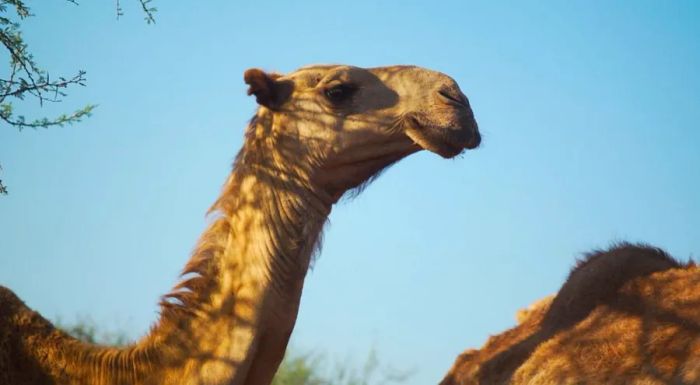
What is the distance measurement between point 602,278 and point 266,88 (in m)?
3.08

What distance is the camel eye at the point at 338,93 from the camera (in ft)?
22.4

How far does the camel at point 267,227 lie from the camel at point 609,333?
5.94 feet

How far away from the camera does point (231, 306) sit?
20.2 feet

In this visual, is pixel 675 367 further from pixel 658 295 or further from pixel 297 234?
pixel 297 234

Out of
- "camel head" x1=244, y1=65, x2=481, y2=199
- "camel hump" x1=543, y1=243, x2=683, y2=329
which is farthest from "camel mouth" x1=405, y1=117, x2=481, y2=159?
"camel hump" x1=543, y1=243, x2=683, y2=329

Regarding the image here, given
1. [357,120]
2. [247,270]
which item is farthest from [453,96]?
[247,270]

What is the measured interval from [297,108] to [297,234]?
89cm

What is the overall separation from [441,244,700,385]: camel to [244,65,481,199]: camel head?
1.80m

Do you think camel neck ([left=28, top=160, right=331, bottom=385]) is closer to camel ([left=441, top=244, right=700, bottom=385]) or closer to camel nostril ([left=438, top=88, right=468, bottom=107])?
camel nostril ([left=438, top=88, right=468, bottom=107])

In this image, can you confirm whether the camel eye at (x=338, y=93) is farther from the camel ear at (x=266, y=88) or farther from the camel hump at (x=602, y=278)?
the camel hump at (x=602, y=278)

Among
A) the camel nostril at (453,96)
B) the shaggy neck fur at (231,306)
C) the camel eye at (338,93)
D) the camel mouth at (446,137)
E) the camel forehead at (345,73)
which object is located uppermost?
the camel forehead at (345,73)

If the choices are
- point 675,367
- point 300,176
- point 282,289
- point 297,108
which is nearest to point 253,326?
point 282,289

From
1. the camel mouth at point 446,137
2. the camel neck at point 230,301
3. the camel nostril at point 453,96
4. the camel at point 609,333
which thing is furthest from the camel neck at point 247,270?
the camel at point 609,333

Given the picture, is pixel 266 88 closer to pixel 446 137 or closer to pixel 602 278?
pixel 446 137
